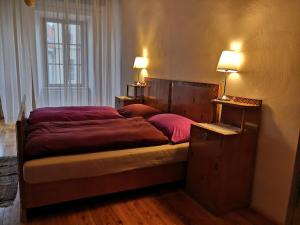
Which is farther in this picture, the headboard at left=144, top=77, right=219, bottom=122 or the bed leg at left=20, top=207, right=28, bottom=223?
the headboard at left=144, top=77, right=219, bottom=122

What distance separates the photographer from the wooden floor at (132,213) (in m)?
2.03

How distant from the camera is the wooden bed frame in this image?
6.54 feet

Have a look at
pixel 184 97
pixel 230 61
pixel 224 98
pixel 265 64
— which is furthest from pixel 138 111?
pixel 265 64

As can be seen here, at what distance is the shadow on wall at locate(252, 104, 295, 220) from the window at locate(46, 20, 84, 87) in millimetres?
4035

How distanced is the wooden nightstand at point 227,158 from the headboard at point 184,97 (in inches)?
12.3

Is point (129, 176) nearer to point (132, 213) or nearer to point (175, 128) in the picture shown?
point (132, 213)

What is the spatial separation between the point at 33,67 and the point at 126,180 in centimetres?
359

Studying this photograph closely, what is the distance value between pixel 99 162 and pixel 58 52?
3.56 meters

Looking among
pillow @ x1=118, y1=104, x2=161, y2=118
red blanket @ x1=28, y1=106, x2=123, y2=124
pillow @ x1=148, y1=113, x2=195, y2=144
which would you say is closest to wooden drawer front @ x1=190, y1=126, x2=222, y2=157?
pillow @ x1=148, y1=113, x2=195, y2=144

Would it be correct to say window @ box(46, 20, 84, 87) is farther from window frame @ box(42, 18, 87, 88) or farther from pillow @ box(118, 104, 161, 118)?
pillow @ box(118, 104, 161, 118)

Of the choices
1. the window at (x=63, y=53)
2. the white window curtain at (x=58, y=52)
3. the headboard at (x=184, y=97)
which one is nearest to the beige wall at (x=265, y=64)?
the headboard at (x=184, y=97)

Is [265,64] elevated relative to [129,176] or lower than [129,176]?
elevated

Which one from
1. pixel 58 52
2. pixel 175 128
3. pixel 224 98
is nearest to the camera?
pixel 224 98

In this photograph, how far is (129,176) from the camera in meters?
2.33
